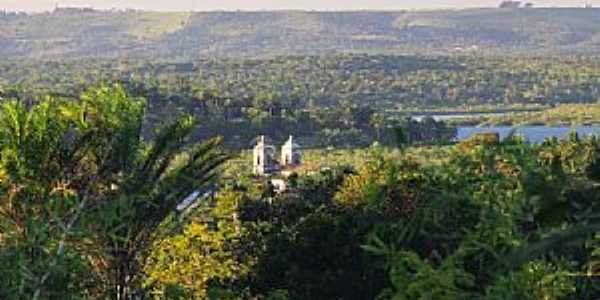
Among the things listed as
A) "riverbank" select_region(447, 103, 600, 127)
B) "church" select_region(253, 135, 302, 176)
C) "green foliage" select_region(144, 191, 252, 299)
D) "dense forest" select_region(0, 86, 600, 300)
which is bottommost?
"riverbank" select_region(447, 103, 600, 127)

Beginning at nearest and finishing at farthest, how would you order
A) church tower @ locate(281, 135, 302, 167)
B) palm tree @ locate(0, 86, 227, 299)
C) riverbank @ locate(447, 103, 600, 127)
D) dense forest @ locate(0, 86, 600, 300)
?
dense forest @ locate(0, 86, 600, 300) < palm tree @ locate(0, 86, 227, 299) < church tower @ locate(281, 135, 302, 167) < riverbank @ locate(447, 103, 600, 127)

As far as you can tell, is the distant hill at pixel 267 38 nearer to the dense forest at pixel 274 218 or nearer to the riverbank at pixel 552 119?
the riverbank at pixel 552 119

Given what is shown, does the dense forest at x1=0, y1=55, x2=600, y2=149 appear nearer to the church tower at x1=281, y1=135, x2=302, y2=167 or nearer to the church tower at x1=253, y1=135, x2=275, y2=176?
the church tower at x1=281, y1=135, x2=302, y2=167

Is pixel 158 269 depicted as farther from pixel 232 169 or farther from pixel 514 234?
pixel 232 169

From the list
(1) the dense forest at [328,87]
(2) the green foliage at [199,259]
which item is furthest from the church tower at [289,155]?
(2) the green foliage at [199,259]

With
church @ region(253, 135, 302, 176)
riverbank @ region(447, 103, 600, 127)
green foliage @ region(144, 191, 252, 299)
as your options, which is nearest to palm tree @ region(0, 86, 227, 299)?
green foliage @ region(144, 191, 252, 299)

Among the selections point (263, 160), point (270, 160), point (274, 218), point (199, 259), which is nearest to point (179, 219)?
point (199, 259)

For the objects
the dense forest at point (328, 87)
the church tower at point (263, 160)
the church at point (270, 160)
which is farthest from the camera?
the dense forest at point (328, 87)

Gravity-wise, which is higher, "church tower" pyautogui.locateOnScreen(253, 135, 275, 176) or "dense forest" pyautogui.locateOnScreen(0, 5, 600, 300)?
"dense forest" pyautogui.locateOnScreen(0, 5, 600, 300)

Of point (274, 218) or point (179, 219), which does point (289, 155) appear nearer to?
point (274, 218)
